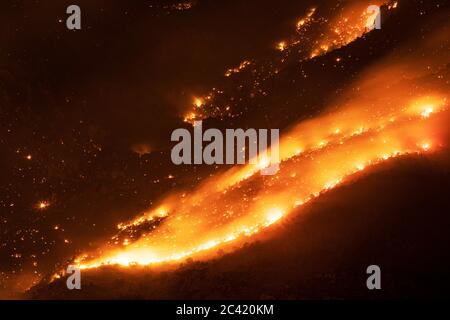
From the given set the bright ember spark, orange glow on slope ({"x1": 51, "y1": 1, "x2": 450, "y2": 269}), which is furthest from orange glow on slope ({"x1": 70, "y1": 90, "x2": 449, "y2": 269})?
the bright ember spark

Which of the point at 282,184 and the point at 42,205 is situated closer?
the point at 282,184

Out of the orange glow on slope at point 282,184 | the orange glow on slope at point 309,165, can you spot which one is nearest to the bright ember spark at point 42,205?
the orange glow on slope at point 282,184

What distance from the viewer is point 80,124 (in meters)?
14.6

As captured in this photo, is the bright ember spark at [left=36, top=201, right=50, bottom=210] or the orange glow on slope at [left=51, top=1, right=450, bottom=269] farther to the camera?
the bright ember spark at [left=36, top=201, right=50, bottom=210]

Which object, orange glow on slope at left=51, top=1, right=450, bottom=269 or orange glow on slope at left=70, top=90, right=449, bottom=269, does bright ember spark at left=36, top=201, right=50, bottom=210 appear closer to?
orange glow on slope at left=70, top=90, right=449, bottom=269

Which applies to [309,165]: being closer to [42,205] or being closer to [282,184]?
[282,184]

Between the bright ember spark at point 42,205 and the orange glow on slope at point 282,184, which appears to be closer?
the orange glow on slope at point 282,184

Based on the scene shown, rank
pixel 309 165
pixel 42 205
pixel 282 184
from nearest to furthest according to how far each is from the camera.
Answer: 1. pixel 282 184
2. pixel 309 165
3. pixel 42 205

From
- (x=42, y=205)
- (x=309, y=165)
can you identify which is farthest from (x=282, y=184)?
(x=42, y=205)

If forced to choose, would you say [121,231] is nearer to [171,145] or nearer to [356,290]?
[171,145]

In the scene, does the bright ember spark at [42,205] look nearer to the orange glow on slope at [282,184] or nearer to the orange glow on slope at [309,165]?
the orange glow on slope at [282,184]

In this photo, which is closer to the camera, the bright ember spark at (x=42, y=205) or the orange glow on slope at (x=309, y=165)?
the orange glow on slope at (x=309, y=165)

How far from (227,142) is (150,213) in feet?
11.2
